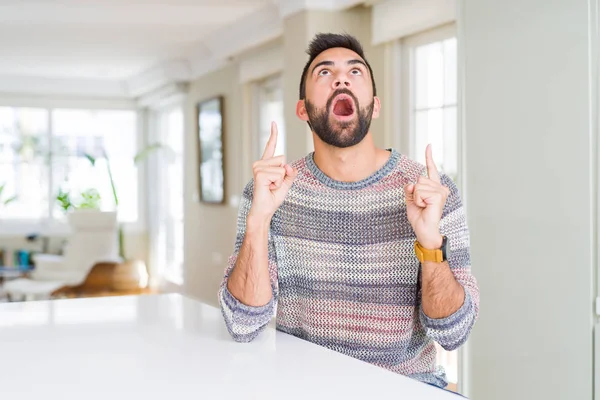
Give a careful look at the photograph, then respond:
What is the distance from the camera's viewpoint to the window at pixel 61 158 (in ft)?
29.0

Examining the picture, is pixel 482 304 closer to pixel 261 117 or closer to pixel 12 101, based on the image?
pixel 261 117

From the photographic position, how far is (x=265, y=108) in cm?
629

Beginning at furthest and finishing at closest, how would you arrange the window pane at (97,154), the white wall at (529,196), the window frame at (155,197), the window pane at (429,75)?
1. the window pane at (97,154)
2. the window frame at (155,197)
3. the window pane at (429,75)
4. the white wall at (529,196)

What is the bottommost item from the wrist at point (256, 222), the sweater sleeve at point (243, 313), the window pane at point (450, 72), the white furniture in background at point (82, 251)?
the white furniture in background at point (82, 251)

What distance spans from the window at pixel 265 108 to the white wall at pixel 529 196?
3366 millimetres

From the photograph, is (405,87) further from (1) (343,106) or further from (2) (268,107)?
(1) (343,106)

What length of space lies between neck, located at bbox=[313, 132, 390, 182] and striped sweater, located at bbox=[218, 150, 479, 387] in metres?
0.01

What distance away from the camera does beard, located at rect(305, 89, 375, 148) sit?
165 centimetres

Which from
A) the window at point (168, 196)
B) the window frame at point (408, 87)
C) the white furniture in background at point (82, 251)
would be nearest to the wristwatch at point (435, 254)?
the window frame at point (408, 87)

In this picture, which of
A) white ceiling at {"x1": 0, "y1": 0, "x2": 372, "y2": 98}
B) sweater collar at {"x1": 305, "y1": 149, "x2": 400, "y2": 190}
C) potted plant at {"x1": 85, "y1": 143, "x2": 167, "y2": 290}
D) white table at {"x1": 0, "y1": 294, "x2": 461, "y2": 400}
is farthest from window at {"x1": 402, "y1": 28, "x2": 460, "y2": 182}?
potted plant at {"x1": 85, "y1": 143, "x2": 167, "y2": 290}

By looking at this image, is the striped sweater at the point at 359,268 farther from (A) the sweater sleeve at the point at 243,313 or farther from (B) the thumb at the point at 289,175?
(B) the thumb at the point at 289,175

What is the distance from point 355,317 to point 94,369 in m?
0.61

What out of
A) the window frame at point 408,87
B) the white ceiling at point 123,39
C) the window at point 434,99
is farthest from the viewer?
the white ceiling at point 123,39

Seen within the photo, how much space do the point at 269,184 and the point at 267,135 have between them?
4.72 meters
